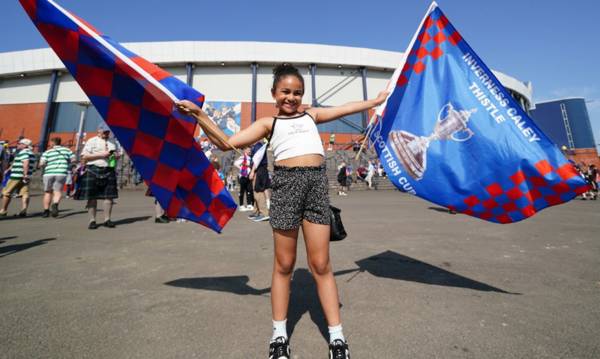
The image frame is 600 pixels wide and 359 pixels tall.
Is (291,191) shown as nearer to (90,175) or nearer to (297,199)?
(297,199)

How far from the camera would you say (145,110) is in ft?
8.14

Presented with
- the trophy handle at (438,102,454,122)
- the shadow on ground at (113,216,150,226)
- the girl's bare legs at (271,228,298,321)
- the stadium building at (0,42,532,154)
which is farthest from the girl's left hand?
the stadium building at (0,42,532,154)

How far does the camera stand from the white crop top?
1.96 m

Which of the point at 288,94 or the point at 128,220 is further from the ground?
the point at 288,94

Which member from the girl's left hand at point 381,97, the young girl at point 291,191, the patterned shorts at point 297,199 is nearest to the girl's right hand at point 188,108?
the young girl at point 291,191

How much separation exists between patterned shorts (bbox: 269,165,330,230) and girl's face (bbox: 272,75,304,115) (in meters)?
0.45

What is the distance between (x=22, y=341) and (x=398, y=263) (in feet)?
12.0

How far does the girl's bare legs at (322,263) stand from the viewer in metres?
1.85

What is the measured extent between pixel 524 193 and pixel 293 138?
231 cm

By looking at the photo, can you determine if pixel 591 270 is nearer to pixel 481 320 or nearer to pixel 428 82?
pixel 481 320

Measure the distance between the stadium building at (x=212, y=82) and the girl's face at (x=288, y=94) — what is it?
30.1 m

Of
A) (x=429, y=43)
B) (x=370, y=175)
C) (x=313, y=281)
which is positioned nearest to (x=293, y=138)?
(x=313, y=281)

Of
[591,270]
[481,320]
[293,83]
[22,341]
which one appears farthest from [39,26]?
[591,270]

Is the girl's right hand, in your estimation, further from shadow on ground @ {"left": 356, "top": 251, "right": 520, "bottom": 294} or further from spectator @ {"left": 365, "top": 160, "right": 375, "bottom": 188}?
spectator @ {"left": 365, "top": 160, "right": 375, "bottom": 188}
